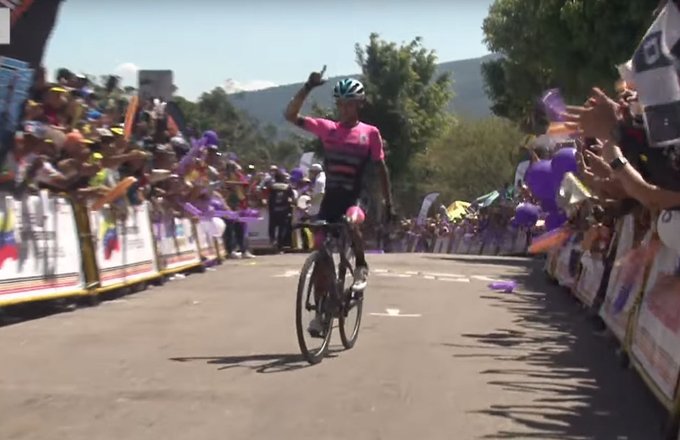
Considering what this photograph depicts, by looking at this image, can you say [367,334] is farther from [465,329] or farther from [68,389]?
[68,389]

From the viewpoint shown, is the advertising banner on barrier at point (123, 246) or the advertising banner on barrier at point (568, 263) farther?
the advertising banner on barrier at point (568, 263)

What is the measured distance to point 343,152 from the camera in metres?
9.41

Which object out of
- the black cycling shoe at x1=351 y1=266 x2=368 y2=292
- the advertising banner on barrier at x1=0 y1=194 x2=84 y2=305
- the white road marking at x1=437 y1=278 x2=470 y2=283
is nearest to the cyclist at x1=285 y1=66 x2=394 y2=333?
Answer: the black cycling shoe at x1=351 y1=266 x2=368 y2=292

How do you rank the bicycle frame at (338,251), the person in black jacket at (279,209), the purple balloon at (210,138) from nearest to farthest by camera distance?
the bicycle frame at (338,251) < the purple balloon at (210,138) < the person in black jacket at (279,209)

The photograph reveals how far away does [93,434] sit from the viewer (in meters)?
6.26

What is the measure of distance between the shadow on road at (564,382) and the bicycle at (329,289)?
107 cm

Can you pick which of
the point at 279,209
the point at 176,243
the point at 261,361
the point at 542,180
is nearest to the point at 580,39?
the point at 279,209

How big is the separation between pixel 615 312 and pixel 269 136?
4342 inches

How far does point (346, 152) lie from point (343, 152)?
3 cm

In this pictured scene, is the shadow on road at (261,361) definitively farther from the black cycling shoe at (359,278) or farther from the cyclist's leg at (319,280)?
the black cycling shoe at (359,278)

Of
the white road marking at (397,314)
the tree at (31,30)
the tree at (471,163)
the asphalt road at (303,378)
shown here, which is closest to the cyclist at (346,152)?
the asphalt road at (303,378)

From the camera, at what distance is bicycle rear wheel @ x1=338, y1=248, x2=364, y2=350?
9422 millimetres

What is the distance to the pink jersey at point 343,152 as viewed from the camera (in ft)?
30.8

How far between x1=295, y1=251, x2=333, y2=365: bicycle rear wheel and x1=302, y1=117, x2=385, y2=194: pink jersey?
0.79 m
